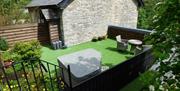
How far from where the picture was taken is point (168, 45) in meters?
2.81

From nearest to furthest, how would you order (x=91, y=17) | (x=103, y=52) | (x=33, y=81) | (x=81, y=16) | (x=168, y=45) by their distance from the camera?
1. (x=168, y=45)
2. (x=33, y=81)
3. (x=103, y=52)
4. (x=81, y=16)
5. (x=91, y=17)

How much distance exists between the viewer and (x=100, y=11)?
1589cm

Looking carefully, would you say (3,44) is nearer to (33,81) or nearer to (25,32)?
(25,32)

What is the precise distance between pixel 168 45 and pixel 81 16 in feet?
39.9

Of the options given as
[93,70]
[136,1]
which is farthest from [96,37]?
[93,70]

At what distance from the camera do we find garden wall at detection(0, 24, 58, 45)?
1294 cm

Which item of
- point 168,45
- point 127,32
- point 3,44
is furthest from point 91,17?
point 168,45

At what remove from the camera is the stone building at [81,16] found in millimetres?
13484

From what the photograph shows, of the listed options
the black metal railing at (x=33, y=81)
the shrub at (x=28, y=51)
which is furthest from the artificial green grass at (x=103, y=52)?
the black metal railing at (x=33, y=81)

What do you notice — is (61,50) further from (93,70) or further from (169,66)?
(169,66)

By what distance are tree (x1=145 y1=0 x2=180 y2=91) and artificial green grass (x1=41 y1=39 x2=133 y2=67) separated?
290 inches

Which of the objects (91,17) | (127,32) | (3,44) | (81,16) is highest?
(81,16)

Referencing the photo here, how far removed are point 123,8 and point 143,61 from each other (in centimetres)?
1106

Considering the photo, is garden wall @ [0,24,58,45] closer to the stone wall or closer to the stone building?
the stone building
